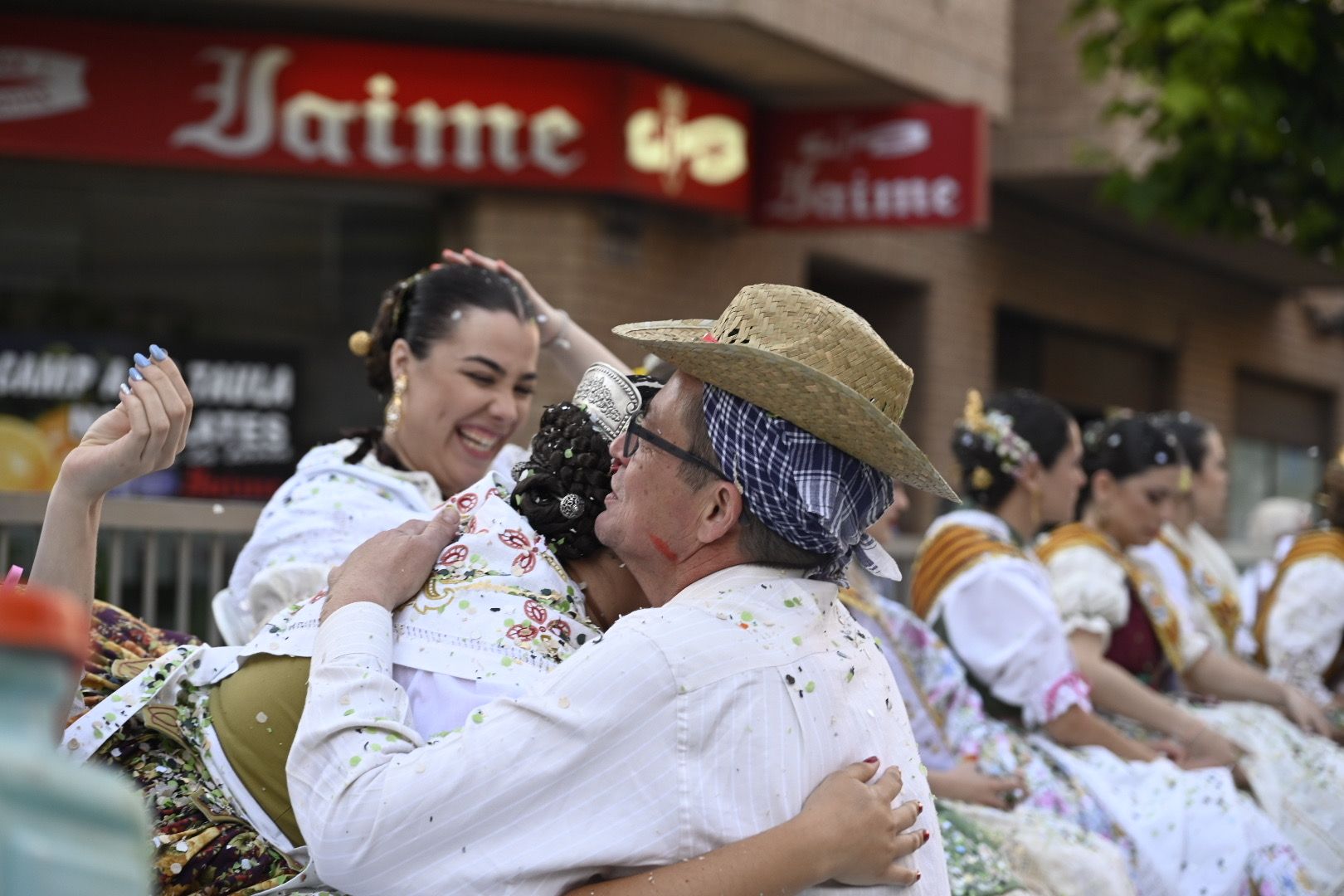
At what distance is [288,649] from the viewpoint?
8.57 feet

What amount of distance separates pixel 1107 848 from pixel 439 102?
20.1ft

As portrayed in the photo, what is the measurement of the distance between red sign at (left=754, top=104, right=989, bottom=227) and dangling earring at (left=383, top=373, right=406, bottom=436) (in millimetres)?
6456

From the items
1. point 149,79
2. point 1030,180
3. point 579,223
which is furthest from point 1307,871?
point 1030,180

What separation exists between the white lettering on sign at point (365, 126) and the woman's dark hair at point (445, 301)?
5.23 meters

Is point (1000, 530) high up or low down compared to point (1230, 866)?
up

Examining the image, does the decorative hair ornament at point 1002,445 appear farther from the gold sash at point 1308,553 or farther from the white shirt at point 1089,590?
the gold sash at point 1308,553

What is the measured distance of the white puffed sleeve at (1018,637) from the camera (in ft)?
16.8

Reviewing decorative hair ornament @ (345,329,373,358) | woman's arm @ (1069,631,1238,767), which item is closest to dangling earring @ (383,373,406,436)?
decorative hair ornament @ (345,329,373,358)

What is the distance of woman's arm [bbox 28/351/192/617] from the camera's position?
8.27 ft

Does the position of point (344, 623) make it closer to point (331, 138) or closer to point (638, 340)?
point (638, 340)

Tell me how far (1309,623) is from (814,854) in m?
5.42

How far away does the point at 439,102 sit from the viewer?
9.22 meters

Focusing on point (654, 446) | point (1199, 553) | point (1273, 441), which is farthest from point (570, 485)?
point (1273, 441)

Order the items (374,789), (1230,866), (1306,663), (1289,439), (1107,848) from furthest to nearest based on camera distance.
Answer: (1289,439) → (1306,663) → (1230,866) → (1107,848) → (374,789)
